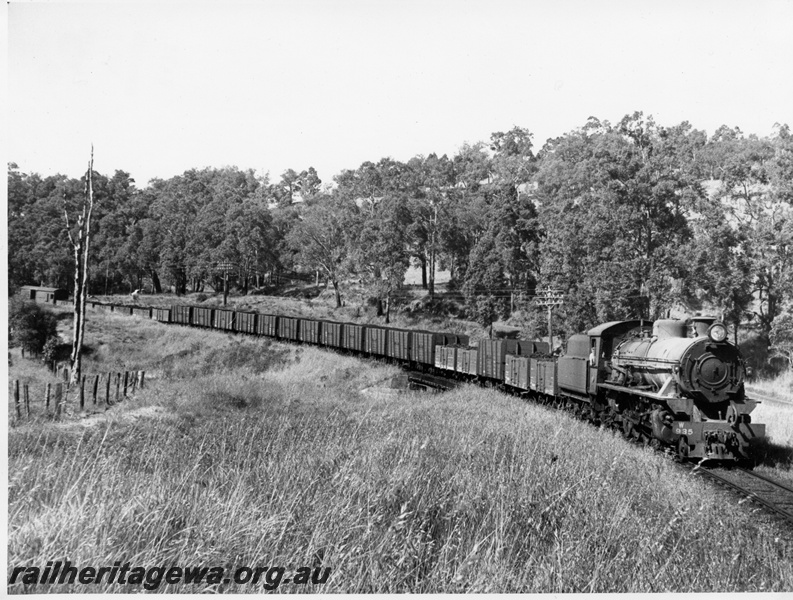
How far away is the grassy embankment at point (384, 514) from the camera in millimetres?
6355

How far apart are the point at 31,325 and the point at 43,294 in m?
2.45

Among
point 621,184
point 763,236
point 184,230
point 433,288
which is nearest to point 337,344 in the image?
point 433,288

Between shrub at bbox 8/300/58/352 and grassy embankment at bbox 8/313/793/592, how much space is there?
664 inches

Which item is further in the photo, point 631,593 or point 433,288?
point 433,288

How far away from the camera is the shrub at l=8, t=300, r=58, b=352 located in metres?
26.8

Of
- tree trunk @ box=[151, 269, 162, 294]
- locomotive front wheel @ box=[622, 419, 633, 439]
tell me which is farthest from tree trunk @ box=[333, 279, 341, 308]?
locomotive front wheel @ box=[622, 419, 633, 439]

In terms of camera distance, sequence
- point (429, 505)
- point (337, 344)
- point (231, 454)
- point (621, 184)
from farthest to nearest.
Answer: point (337, 344)
point (621, 184)
point (231, 454)
point (429, 505)

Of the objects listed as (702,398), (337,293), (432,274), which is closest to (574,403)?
(702,398)

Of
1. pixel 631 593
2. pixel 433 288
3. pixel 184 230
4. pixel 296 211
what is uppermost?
pixel 296 211

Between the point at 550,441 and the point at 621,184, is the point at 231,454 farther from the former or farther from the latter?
the point at 621,184

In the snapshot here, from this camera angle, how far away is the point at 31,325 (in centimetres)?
2777

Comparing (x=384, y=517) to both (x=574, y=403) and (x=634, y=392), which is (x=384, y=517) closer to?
(x=634, y=392)

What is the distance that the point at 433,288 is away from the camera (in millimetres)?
45719

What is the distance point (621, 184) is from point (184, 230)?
2632 centimetres
